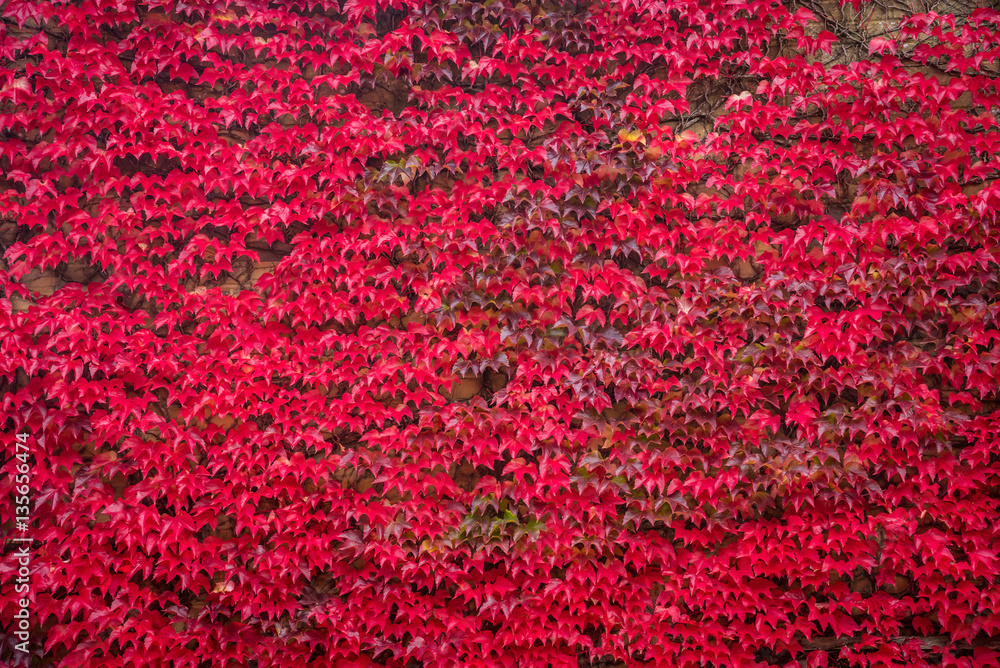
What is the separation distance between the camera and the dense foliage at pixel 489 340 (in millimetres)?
2582

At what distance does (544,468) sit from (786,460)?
1245mm

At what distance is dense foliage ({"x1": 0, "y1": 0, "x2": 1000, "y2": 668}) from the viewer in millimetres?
2582

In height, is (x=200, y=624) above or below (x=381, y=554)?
below

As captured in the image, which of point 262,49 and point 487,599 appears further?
point 262,49

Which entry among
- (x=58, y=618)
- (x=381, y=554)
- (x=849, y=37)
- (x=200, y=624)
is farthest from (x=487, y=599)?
(x=849, y=37)

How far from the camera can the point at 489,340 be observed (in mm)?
2635

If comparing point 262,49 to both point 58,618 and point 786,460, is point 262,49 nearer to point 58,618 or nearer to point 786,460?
point 58,618

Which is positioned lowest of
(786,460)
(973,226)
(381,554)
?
(381,554)

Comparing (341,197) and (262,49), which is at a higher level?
(262,49)

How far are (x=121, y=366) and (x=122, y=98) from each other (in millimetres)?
1348

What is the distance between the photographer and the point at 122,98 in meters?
2.63

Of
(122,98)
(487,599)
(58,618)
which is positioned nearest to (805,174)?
(487,599)

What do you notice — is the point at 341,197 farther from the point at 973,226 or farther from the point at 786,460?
the point at 973,226

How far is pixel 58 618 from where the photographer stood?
99.5 inches
